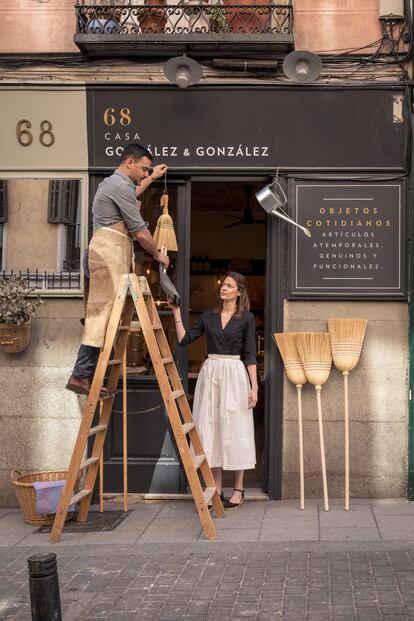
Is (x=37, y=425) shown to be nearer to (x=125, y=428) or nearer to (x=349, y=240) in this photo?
(x=125, y=428)

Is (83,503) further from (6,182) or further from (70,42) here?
(70,42)

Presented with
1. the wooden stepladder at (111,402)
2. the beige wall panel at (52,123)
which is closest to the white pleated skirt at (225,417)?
the wooden stepladder at (111,402)

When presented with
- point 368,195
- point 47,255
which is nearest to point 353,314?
point 368,195

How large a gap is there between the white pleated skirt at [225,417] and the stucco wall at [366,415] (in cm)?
55

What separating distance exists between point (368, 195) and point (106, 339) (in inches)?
117

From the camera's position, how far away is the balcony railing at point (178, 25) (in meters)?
8.57

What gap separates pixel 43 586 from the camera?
15.0 ft

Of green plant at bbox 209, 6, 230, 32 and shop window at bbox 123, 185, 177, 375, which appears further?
shop window at bbox 123, 185, 177, 375

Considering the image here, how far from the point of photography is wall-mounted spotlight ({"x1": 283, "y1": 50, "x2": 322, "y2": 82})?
8.44 m

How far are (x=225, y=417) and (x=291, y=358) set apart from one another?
2.70 feet

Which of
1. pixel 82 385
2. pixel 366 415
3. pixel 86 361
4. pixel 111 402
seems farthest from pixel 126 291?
pixel 366 415

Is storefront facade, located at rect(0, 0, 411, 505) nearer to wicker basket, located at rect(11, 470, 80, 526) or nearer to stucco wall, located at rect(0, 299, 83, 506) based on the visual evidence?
stucco wall, located at rect(0, 299, 83, 506)

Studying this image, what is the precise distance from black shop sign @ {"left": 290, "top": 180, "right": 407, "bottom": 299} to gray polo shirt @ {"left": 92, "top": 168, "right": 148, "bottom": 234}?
68.4 inches

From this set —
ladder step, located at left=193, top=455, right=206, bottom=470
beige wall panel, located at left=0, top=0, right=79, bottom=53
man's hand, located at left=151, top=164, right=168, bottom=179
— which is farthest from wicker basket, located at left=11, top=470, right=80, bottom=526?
beige wall panel, located at left=0, top=0, right=79, bottom=53
